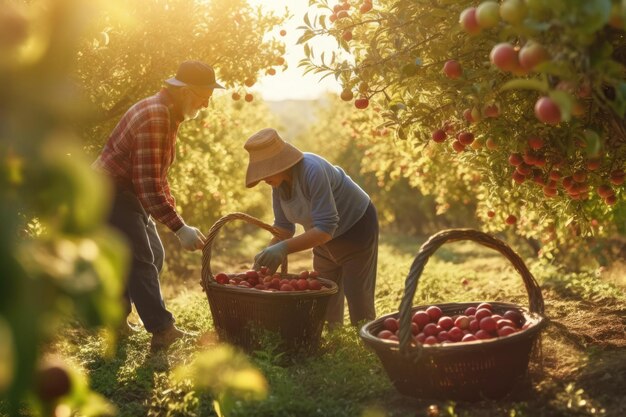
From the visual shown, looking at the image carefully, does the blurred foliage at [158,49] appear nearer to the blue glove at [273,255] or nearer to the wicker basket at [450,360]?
the blue glove at [273,255]

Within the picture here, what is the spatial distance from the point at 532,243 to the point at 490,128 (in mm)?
8936

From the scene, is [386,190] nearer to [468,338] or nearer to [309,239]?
[309,239]

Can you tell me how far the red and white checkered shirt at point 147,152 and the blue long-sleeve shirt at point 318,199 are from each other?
2.49 feet

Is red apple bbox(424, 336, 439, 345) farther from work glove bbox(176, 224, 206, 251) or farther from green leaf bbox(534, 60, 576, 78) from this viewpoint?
work glove bbox(176, 224, 206, 251)

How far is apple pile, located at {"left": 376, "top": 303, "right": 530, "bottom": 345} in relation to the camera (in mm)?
3344

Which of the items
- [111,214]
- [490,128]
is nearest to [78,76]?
[111,214]

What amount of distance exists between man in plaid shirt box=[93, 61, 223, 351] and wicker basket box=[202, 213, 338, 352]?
0.42 m

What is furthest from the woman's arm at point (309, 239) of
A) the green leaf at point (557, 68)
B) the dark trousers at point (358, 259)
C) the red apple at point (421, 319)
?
the green leaf at point (557, 68)

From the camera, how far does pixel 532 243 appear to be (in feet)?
41.1

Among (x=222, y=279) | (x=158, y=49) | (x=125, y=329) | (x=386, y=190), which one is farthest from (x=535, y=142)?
(x=386, y=190)

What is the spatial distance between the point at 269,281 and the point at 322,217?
1.74 ft

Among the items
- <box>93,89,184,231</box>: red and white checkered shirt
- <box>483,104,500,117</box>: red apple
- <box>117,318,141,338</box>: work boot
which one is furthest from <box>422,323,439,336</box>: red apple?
<box>117,318,141,338</box>: work boot

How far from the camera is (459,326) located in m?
3.52

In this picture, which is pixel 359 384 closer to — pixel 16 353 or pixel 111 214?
pixel 111 214
